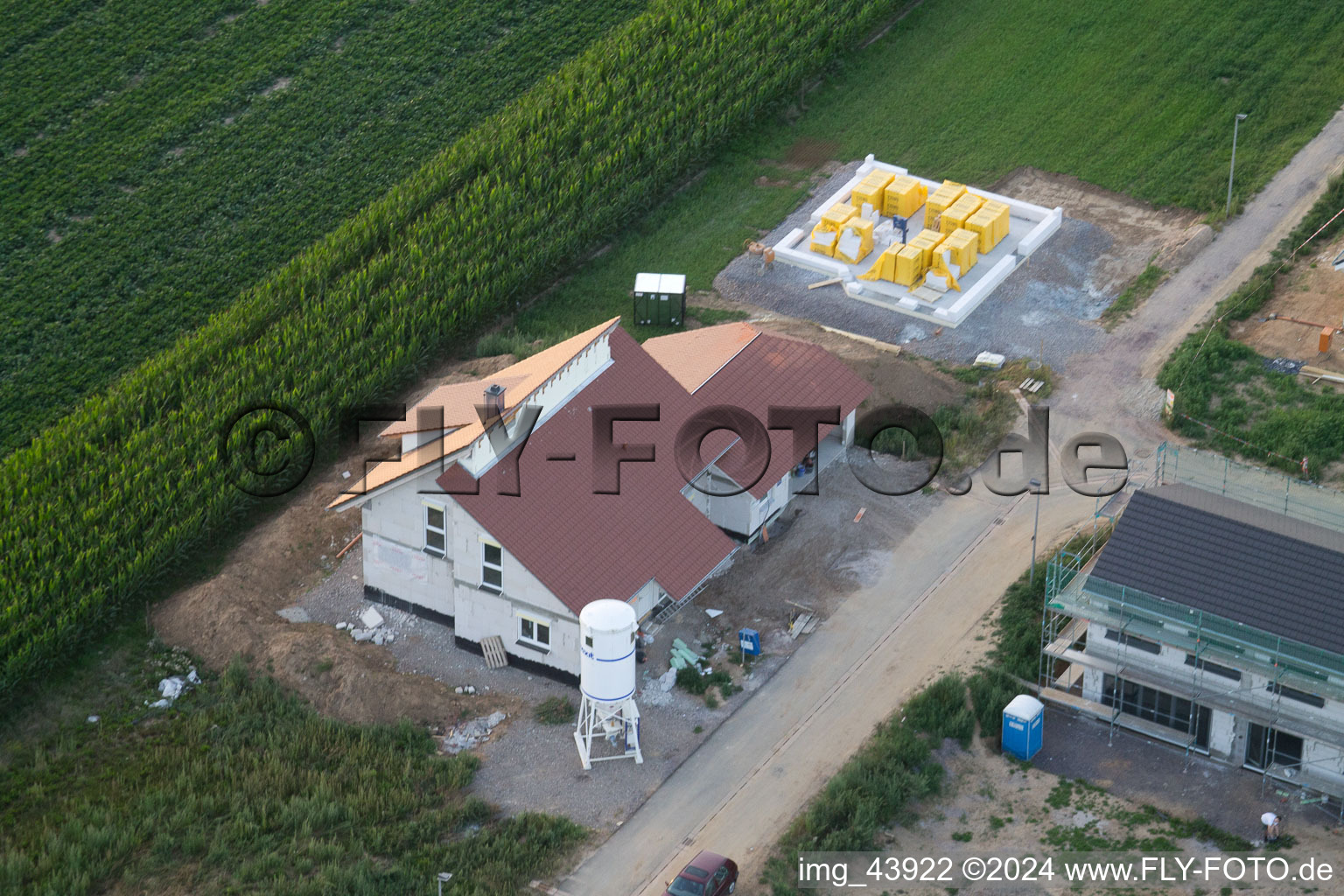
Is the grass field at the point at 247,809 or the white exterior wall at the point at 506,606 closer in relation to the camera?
the grass field at the point at 247,809

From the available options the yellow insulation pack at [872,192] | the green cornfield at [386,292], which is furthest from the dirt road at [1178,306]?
the green cornfield at [386,292]

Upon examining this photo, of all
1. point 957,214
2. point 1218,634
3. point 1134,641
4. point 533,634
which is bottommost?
point 533,634

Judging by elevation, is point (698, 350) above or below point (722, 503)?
above

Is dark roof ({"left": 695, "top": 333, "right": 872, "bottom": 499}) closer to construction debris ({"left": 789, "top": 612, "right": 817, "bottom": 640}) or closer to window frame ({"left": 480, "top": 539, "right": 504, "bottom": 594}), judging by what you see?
construction debris ({"left": 789, "top": 612, "right": 817, "bottom": 640})

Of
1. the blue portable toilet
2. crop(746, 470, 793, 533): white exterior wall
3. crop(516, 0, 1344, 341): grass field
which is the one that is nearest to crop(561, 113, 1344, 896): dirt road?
the blue portable toilet

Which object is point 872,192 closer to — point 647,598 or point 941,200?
point 941,200

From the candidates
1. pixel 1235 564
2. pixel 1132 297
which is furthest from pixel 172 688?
pixel 1132 297

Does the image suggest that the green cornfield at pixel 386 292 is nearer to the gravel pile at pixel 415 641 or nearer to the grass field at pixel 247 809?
the grass field at pixel 247 809
